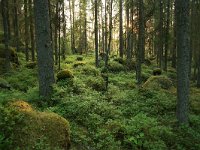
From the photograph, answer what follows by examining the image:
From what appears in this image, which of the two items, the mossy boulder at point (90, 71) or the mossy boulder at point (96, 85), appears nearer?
the mossy boulder at point (96, 85)

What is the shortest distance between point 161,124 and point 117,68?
612 inches

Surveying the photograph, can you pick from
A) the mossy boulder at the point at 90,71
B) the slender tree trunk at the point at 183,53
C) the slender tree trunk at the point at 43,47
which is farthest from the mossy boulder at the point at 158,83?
the slender tree trunk at the point at 43,47

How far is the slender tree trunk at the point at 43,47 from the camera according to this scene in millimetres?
11859

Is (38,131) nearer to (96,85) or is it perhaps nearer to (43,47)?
(43,47)

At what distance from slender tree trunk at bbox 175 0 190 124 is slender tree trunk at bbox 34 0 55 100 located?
17.7 ft

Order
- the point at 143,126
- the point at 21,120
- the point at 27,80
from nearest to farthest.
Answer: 1. the point at 21,120
2. the point at 143,126
3. the point at 27,80

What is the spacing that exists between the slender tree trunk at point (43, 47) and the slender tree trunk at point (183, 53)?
17.7ft

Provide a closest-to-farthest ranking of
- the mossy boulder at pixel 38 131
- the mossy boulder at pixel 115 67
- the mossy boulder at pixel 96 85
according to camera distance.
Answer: the mossy boulder at pixel 38 131, the mossy boulder at pixel 96 85, the mossy boulder at pixel 115 67

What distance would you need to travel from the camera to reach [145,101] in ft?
45.5

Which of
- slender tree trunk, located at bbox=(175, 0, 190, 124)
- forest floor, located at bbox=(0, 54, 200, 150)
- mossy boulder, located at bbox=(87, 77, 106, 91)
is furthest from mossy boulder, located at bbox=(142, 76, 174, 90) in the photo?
slender tree trunk, located at bbox=(175, 0, 190, 124)

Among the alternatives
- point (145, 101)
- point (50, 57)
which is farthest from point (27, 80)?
point (145, 101)

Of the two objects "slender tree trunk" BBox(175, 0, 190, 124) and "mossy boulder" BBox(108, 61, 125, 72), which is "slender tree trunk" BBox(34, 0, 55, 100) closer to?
"slender tree trunk" BBox(175, 0, 190, 124)

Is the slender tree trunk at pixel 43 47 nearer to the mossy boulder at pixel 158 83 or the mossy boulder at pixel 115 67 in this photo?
the mossy boulder at pixel 158 83

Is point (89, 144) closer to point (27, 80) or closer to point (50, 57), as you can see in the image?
point (50, 57)
